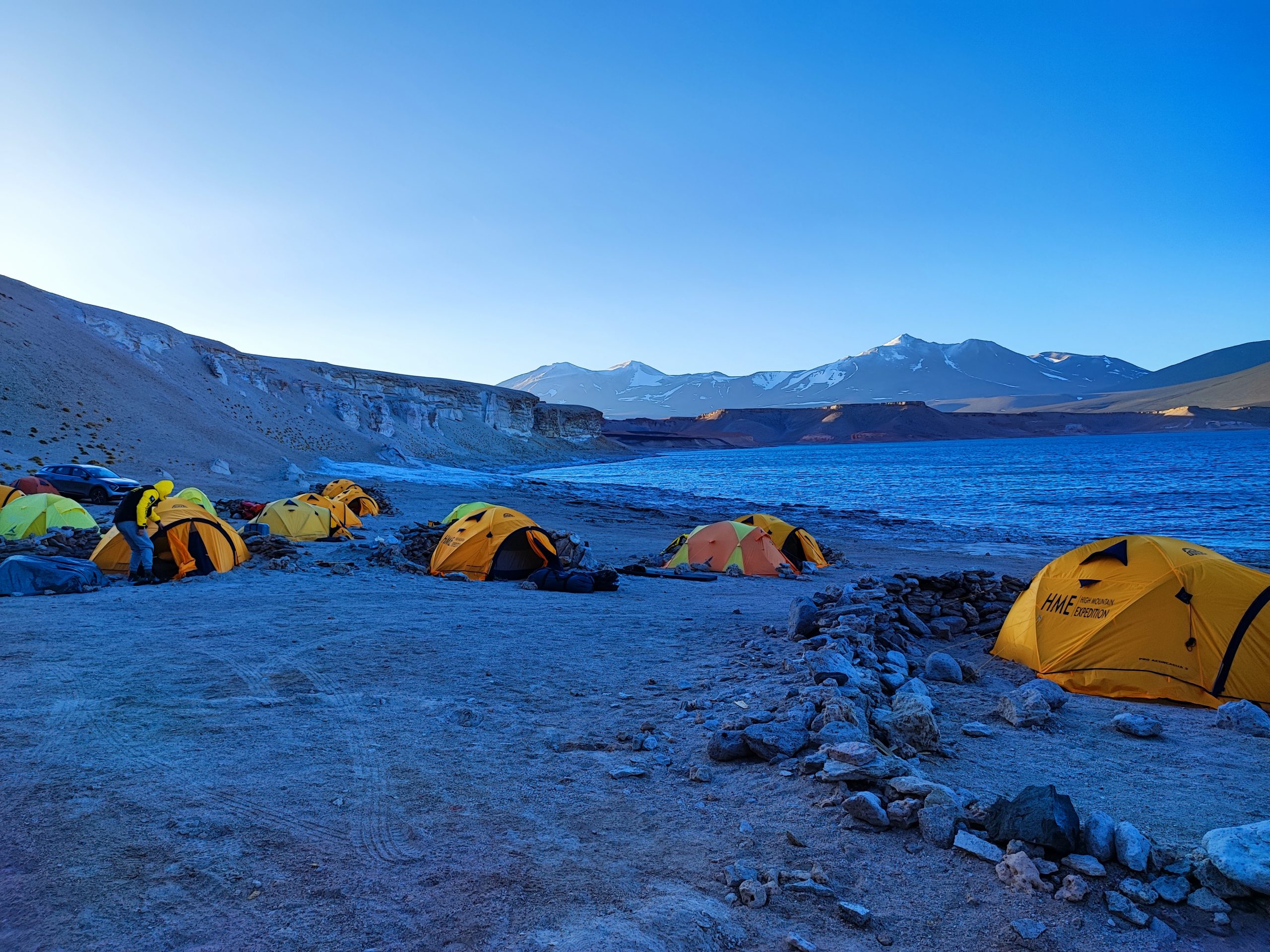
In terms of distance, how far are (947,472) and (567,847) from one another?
2820 inches

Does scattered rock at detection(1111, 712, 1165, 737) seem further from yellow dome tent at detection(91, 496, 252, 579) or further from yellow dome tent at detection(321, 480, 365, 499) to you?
yellow dome tent at detection(321, 480, 365, 499)

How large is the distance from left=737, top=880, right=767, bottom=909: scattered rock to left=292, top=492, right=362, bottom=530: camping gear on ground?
16650 mm

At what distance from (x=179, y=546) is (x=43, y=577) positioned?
1.92 meters

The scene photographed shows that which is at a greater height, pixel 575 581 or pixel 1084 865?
pixel 1084 865

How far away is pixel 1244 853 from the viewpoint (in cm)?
304

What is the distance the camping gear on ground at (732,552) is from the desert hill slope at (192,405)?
24302 millimetres

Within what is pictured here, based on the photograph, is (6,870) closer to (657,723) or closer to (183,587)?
(657,723)

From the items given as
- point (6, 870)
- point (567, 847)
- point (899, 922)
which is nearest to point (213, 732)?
point (6, 870)

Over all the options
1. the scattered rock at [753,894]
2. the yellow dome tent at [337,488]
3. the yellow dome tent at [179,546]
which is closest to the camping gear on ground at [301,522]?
the yellow dome tent at [179,546]

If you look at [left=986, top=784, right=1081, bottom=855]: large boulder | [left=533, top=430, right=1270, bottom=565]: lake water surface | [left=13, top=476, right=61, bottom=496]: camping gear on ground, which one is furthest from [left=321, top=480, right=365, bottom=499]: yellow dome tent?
[left=533, top=430, right=1270, bottom=565]: lake water surface

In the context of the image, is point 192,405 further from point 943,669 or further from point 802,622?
point 943,669

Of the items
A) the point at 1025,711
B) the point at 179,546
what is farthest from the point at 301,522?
the point at 1025,711

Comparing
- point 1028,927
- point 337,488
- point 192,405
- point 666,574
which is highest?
point 192,405

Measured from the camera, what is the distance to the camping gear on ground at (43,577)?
10023mm
